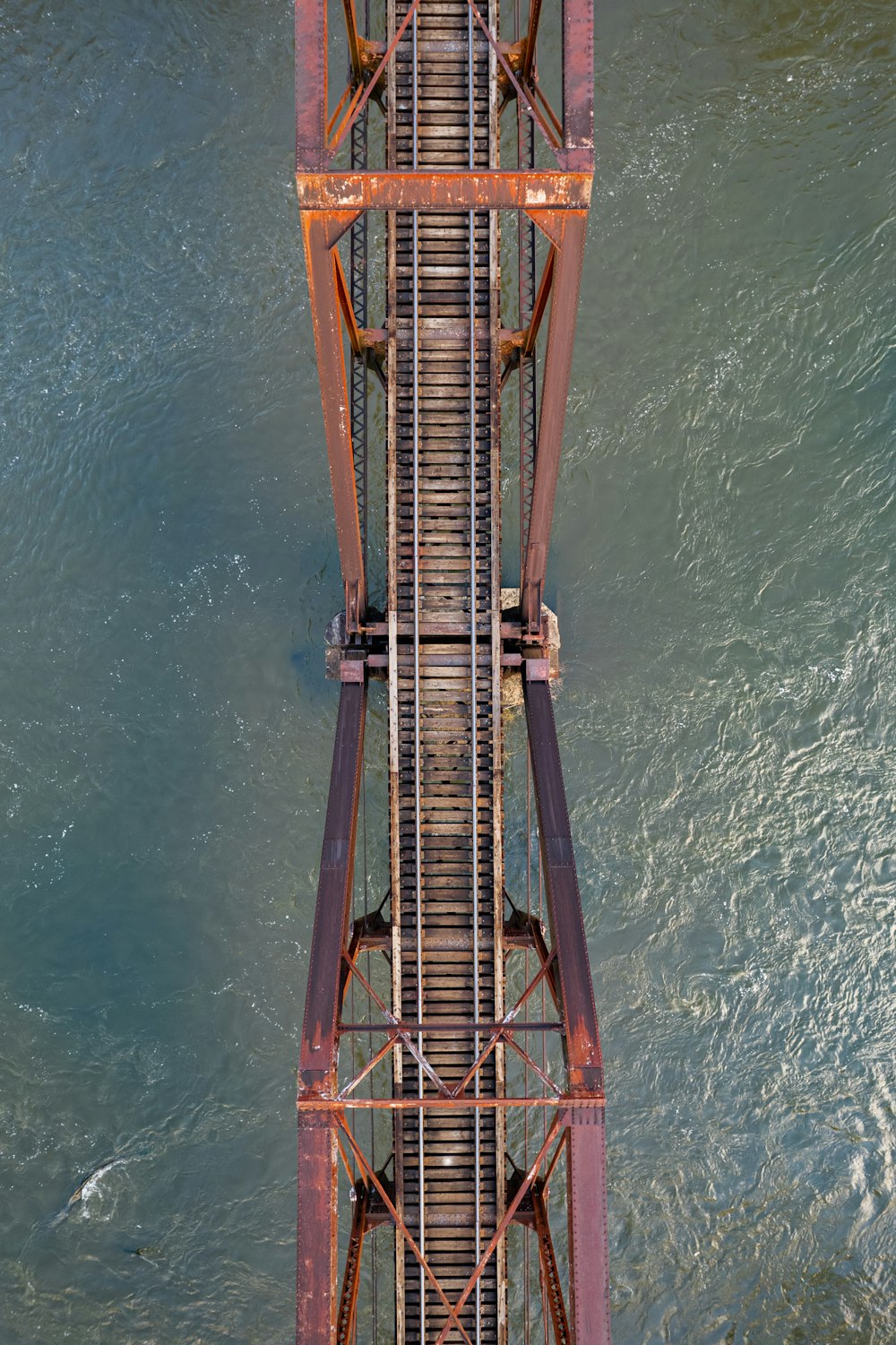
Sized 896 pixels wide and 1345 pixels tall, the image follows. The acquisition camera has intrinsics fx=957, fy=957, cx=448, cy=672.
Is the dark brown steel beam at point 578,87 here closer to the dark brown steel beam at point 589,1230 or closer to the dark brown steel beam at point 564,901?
the dark brown steel beam at point 564,901

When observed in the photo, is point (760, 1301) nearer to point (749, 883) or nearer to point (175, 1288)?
point (749, 883)

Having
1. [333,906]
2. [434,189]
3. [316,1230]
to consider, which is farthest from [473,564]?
[316,1230]

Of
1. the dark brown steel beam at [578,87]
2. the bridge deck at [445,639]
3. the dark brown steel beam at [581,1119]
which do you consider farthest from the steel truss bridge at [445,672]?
the dark brown steel beam at [578,87]

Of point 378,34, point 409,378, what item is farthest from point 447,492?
point 378,34

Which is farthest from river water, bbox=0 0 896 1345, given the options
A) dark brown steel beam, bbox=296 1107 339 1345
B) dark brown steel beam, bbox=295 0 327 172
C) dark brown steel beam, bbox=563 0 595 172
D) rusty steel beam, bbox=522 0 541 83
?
dark brown steel beam, bbox=295 0 327 172

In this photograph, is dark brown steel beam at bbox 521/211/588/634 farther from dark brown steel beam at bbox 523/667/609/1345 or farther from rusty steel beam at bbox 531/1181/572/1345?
rusty steel beam at bbox 531/1181/572/1345

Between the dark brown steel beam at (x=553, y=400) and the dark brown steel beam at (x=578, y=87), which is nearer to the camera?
the dark brown steel beam at (x=578, y=87)
